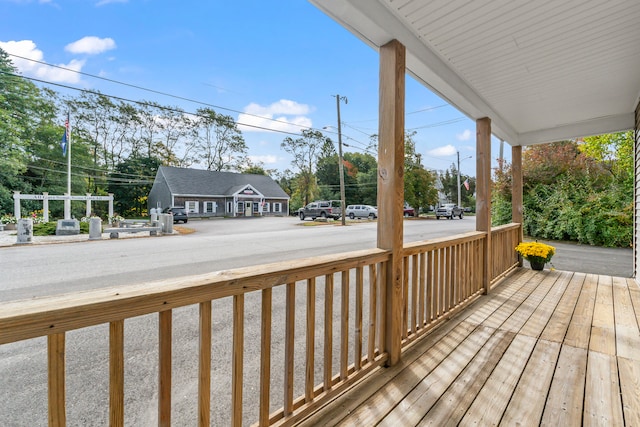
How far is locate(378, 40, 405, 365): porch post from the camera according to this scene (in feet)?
5.49

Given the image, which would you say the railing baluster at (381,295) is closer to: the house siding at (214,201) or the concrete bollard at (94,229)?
the concrete bollard at (94,229)

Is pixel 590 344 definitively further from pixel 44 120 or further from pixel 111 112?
pixel 111 112

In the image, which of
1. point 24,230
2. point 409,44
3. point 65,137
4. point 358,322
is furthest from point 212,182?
point 358,322

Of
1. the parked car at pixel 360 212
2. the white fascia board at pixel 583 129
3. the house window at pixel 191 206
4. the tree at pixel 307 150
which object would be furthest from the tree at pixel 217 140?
the white fascia board at pixel 583 129

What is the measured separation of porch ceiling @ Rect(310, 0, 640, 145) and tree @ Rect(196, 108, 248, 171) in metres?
9.04

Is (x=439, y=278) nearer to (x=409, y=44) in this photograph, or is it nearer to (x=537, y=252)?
(x=409, y=44)

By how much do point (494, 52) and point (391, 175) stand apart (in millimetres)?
1340

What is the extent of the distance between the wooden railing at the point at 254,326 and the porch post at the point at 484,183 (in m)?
0.70

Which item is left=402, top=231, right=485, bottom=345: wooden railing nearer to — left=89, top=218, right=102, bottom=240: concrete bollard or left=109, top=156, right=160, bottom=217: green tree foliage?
left=89, top=218, right=102, bottom=240: concrete bollard

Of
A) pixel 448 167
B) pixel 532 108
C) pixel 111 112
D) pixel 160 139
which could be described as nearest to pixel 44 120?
pixel 111 112

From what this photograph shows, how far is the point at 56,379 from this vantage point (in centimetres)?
69

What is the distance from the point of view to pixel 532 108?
3.33 m

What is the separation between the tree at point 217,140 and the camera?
1024 cm

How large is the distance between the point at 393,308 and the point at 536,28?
199 centimetres
